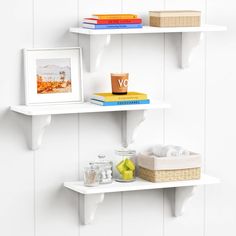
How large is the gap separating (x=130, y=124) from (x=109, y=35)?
341 millimetres

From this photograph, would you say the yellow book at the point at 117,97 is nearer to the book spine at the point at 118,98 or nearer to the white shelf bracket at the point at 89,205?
the book spine at the point at 118,98

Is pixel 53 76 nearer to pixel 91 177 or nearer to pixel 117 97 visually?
pixel 117 97

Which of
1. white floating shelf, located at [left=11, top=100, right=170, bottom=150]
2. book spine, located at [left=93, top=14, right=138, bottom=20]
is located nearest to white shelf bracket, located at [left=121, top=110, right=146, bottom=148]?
white floating shelf, located at [left=11, top=100, right=170, bottom=150]

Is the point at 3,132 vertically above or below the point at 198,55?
below

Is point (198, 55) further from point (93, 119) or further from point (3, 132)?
point (3, 132)

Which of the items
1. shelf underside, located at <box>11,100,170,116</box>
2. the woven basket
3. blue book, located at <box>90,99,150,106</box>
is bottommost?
the woven basket

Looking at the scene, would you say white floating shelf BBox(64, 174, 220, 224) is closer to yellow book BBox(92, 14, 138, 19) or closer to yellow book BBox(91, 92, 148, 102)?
yellow book BBox(91, 92, 148, 102)

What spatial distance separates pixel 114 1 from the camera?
2.69 metres

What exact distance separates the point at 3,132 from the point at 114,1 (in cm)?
61

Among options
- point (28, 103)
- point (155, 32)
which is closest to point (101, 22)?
point (155, 32)

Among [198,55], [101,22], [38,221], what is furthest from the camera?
[198,55]

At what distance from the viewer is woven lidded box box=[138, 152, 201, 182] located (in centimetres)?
266

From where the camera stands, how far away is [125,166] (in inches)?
106

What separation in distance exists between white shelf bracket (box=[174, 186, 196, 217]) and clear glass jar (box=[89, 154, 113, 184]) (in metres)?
0.30
